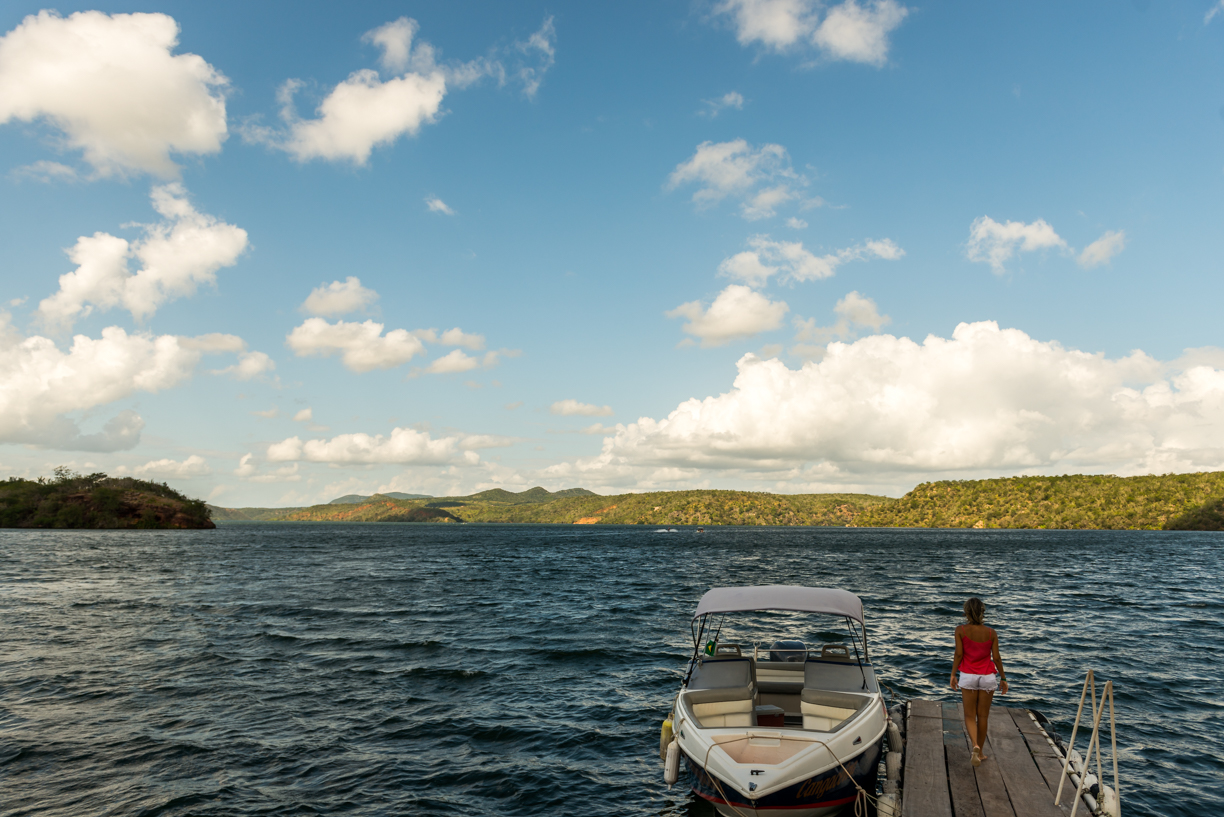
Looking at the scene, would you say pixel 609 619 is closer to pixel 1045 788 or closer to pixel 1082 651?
pixel 1082 651

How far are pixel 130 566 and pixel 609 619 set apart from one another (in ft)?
183

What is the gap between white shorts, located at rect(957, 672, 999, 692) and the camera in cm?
1122

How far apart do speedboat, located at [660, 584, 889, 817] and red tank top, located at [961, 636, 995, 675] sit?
1963 millimetres

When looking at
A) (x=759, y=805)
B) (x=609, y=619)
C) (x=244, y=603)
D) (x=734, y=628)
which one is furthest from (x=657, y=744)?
(x=244, y=603)

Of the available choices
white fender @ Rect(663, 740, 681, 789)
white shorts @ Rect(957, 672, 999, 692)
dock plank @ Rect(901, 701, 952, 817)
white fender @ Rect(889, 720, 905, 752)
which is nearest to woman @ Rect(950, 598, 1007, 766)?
white shorts @ Rect(957, 672, 999, 692)

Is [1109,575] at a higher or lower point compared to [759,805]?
lower

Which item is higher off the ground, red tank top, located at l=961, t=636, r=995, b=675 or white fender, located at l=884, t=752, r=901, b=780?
red tank top, located at l=961, t=636, r=995, b=675

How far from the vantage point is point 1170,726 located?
16.9 metres

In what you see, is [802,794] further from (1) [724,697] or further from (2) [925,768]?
(1) [724,697]

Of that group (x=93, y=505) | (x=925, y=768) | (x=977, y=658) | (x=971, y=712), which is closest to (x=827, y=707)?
(x=925, y=768)

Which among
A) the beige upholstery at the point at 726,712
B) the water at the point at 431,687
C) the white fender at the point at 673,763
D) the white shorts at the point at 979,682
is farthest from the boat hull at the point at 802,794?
the water at the point at 431,687

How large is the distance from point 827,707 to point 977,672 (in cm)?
288

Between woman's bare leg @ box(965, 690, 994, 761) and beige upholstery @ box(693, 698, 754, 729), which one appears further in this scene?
beige upholstery @ box(693, 698, 754, 729)

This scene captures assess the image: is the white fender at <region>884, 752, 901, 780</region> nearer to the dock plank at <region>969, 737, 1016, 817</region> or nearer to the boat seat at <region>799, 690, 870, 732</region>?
the boat seat at <region>799, 690, 870, 732</region>
